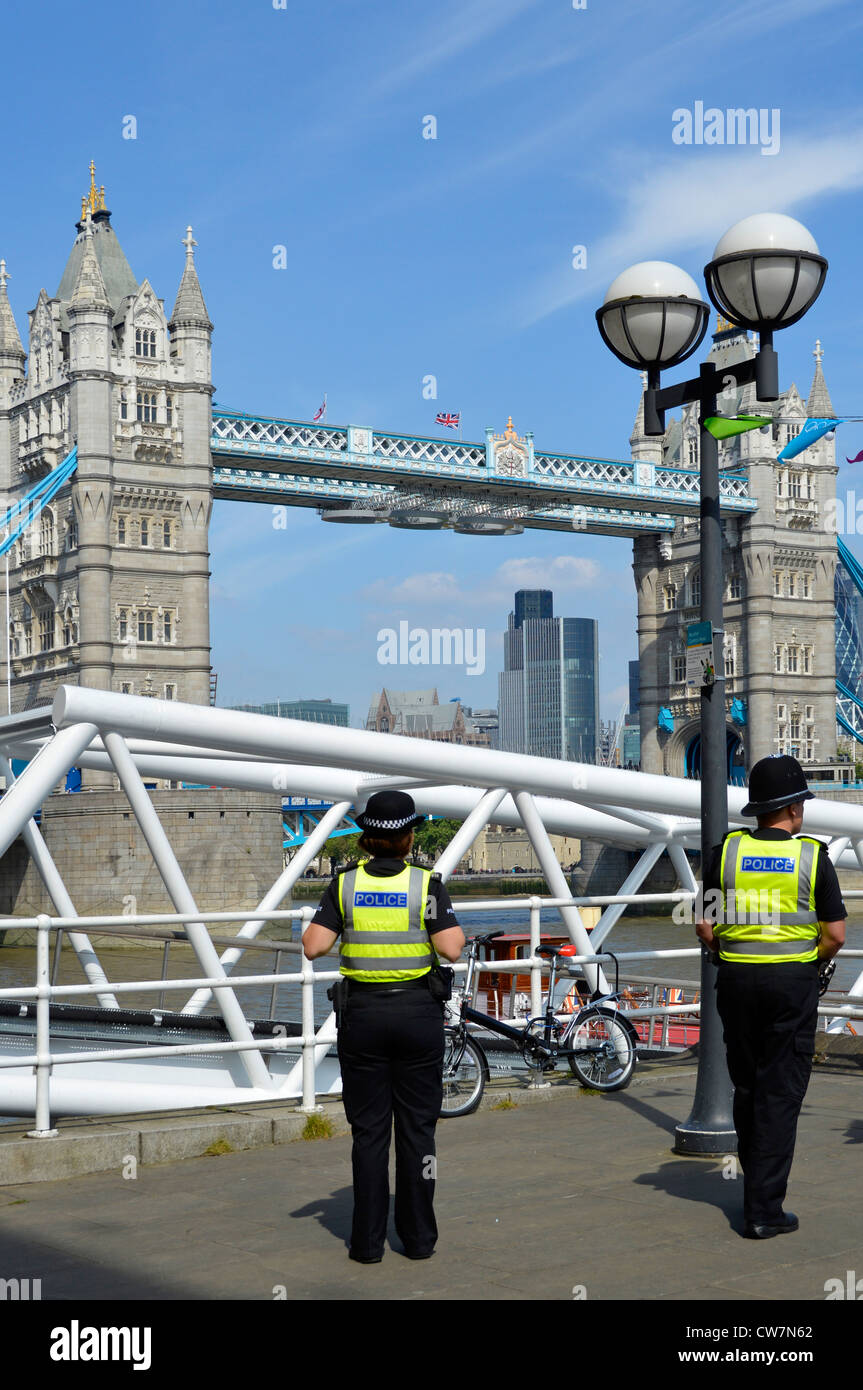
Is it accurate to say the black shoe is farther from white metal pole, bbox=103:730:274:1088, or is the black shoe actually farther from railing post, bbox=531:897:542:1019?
white metal pole, bbox=103:730:274:1088

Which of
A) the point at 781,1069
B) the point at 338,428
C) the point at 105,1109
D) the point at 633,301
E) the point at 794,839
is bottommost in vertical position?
the point at 105,1109

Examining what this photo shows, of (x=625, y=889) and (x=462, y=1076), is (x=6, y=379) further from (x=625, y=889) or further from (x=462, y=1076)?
(x=462, y=1076)

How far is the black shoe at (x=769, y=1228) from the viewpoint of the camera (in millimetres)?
4969

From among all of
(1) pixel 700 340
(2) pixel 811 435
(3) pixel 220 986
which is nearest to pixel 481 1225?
(3) pixel 220 986

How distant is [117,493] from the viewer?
202ft

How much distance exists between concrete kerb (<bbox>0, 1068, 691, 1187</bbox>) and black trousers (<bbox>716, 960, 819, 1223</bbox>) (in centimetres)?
240

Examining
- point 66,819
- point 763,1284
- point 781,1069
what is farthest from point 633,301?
point 66,819

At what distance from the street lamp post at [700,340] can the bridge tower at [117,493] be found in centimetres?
5368

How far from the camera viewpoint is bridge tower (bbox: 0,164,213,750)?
60.8 metres

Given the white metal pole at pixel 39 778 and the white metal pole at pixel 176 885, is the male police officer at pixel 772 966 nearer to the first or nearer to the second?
the white metal pole at pixel 176 885

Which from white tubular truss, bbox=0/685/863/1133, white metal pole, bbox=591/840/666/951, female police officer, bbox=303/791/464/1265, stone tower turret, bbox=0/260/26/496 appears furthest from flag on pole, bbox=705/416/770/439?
stone tower turret, bbox=0/260/26/496

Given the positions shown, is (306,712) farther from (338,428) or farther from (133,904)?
(133,904)
